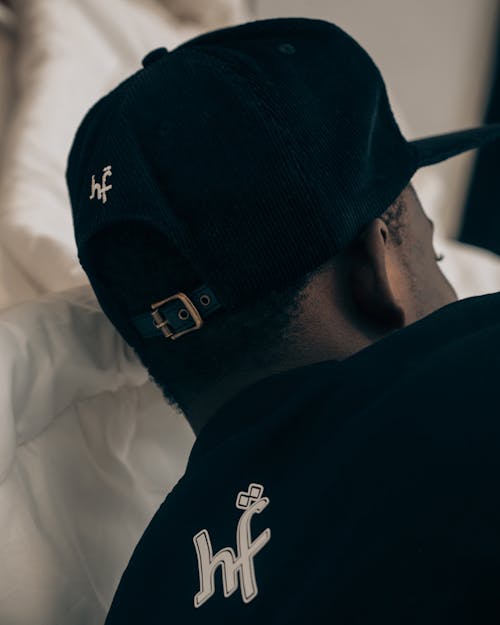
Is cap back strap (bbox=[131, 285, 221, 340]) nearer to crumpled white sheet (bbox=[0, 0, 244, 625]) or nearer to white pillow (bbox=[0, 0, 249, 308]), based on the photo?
crumpled white sheet (bbox=[0, 0, 244, 625])

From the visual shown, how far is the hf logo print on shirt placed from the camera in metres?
0.40

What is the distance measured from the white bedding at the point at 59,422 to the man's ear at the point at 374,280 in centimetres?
26

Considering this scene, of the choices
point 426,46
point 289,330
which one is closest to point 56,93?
point 289,330

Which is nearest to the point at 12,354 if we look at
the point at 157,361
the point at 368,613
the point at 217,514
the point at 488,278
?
the point at 157,361

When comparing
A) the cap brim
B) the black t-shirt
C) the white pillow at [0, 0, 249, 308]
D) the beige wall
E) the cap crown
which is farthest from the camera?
the beige wall

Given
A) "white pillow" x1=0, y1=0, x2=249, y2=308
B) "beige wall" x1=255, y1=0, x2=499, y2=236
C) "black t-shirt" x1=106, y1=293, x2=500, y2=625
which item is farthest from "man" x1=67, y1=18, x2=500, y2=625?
"beige wall" x1=255, y1=0, x2=499, y2=236

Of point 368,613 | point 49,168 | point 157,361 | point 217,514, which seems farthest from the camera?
point 49,168

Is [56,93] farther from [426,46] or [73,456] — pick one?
[426,46]

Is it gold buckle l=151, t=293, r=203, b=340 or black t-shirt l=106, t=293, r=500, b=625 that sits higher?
gold buckle l=151, t=293, r=203, b=340

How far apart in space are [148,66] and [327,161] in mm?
198

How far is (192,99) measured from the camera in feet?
1.66

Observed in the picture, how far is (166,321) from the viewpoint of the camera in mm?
513

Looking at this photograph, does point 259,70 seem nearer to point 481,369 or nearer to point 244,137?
point 244,137

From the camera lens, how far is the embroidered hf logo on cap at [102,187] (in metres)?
0.51
